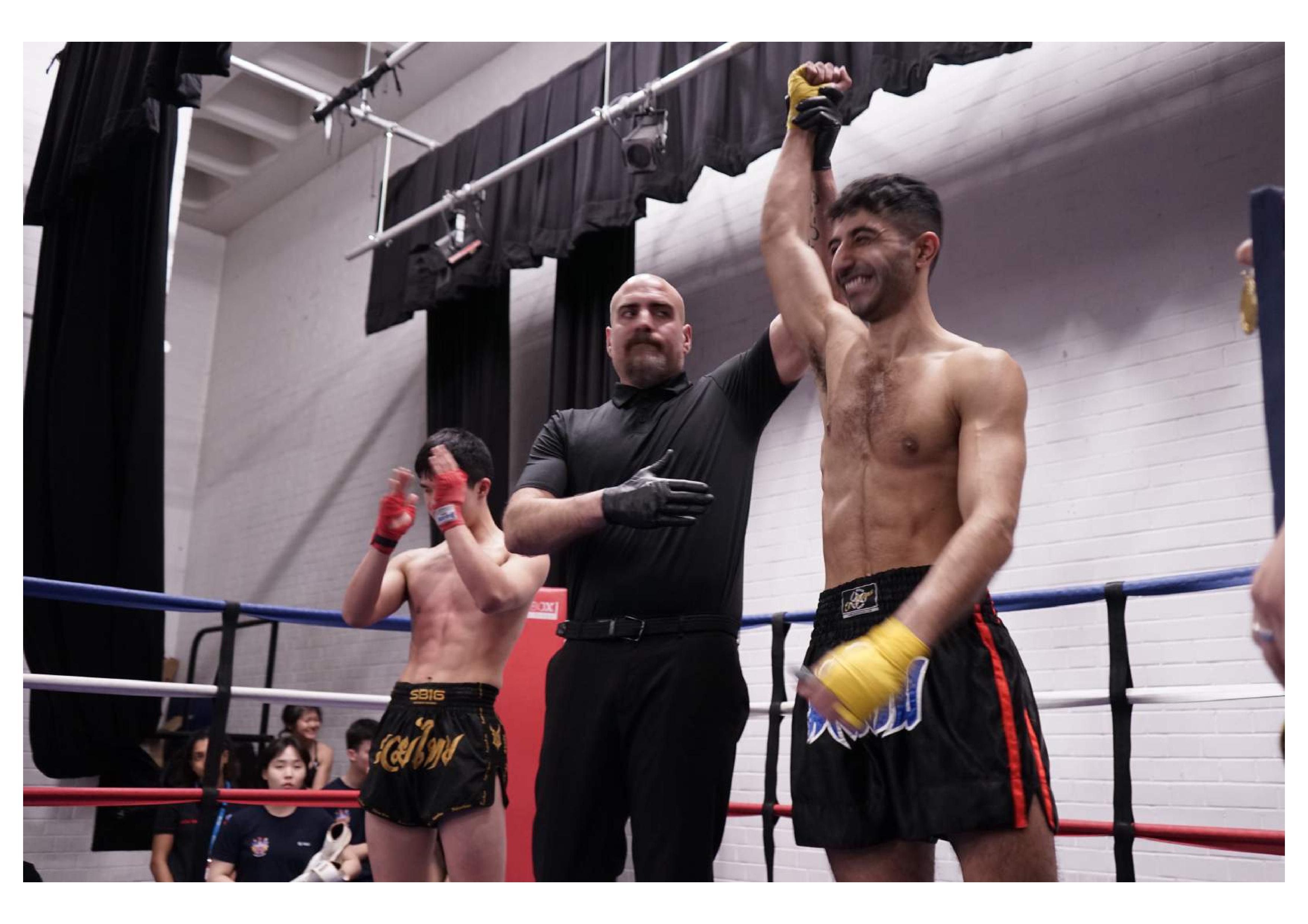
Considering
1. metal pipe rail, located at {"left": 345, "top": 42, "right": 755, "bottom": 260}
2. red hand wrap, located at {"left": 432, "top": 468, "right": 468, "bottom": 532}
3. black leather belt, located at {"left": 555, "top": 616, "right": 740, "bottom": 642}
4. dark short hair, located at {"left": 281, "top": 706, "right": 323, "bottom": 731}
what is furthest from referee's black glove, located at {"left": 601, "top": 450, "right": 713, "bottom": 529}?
dark short hair, located at {"left": 281, "top": 706, "right": 323, "bottom": 731}

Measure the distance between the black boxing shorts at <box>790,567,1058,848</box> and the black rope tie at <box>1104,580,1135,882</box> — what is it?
0.98 meters

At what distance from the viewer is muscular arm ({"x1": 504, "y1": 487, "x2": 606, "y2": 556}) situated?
2066mm

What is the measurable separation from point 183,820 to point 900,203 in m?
4.36

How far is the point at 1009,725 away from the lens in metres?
1.52

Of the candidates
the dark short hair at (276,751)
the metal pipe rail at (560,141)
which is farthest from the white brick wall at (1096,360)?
the dark short hair at (276,751)

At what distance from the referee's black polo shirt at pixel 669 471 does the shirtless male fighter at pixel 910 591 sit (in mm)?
375

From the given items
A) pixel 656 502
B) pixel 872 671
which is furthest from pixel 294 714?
pixel 872 671

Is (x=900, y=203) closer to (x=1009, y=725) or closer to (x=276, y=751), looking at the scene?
(x=1009, y=725)

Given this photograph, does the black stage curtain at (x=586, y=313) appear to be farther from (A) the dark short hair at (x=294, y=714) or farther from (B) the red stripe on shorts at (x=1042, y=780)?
(B) the red stripe on shorts at (x=1042, y=780)

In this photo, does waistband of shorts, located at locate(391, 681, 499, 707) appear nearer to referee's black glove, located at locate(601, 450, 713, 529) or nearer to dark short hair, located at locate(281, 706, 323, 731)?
referee's black glove, located at locate(601, 450, 713, 529)

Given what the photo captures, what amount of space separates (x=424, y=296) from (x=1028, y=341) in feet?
11.4

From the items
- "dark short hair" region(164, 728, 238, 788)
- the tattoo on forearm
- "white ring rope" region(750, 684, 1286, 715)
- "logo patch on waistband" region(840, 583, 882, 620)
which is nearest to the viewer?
"logo patch on waistband" region(840, 583, 882, 620)
